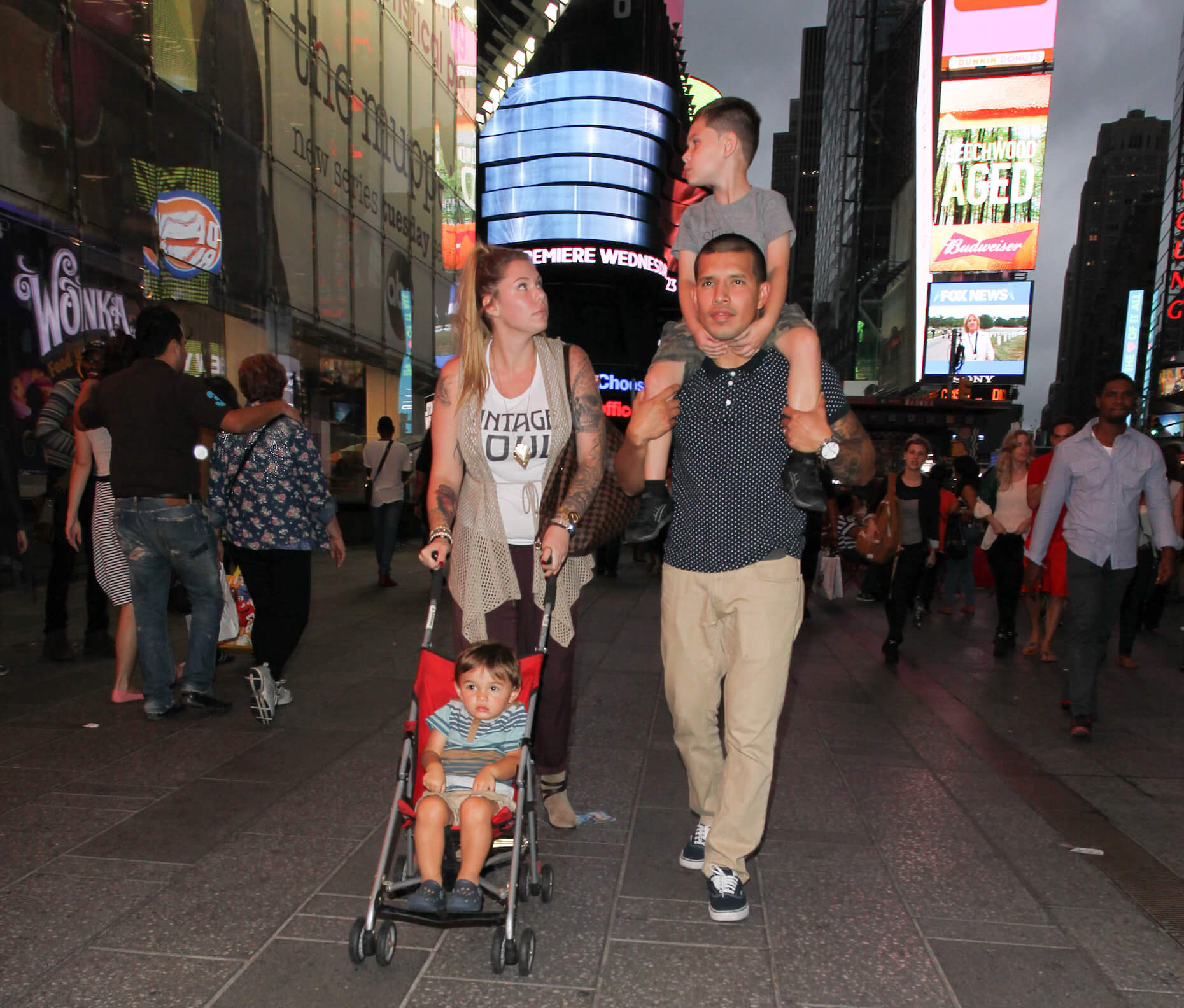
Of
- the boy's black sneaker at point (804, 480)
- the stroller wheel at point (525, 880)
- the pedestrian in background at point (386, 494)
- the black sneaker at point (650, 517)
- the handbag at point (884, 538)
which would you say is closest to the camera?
the boy's black sneaker at point (804, 480)

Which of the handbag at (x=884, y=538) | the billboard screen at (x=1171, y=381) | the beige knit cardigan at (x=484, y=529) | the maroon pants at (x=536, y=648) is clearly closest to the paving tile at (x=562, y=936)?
the maroon pants at (x=536, y=648)

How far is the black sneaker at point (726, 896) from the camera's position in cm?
302

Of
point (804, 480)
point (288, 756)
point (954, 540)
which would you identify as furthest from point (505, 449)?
point (954, 540)

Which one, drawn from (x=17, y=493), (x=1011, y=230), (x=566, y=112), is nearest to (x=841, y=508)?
(x=17, y=493)

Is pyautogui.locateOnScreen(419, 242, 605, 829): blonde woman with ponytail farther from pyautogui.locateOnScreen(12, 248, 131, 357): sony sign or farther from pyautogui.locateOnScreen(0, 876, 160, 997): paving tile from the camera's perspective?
pyautogui.locateOnScreen(12, 248, 131, 357): sony sign

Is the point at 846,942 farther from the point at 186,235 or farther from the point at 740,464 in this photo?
the point at 186,235

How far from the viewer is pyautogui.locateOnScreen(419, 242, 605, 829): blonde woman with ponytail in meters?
3.45

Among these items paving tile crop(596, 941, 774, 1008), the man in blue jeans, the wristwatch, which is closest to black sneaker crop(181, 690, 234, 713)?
the man in blue jeans

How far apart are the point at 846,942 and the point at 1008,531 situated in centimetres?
722

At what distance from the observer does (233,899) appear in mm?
3084

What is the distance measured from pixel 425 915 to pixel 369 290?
18.8 metres

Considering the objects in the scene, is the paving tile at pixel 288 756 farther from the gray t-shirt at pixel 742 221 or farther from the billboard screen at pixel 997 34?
the billboard screen at pixel 997 34

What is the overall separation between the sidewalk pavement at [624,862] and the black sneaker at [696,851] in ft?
0.20

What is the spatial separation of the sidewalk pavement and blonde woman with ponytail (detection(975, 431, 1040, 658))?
7.66 feet
